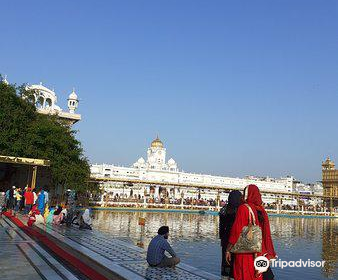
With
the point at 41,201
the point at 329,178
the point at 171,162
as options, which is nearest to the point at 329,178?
the point at 329,178

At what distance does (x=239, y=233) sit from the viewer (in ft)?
12.9

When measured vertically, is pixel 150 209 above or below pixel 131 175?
below

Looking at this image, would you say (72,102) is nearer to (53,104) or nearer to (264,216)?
(53,104)

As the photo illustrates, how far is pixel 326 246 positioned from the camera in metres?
16.4

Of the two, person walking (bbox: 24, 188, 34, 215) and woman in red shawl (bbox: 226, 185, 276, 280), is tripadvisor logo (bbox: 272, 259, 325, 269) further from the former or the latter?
person walking (bbox: 24, 188, 34, 215)

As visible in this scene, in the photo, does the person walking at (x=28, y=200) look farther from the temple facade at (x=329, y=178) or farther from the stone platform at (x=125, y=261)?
the temple facade at (x=329, y=178)

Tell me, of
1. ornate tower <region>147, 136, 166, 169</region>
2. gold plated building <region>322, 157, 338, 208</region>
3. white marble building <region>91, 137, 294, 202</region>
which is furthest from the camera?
ornate tower <region>147, 136, 166, 169</region>

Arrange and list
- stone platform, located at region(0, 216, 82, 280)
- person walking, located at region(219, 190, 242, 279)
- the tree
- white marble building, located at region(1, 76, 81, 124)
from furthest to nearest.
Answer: white marble building, located at region(1, 76, 81, 124) < the tree < stone platform, located at region(0, 216, 82, 280) < person walking, located at region(219, 190, 242, 279)

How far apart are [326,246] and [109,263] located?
498 inches

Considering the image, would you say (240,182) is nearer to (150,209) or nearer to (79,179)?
(150,209)

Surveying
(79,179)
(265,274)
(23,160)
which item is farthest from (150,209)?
(265,274)

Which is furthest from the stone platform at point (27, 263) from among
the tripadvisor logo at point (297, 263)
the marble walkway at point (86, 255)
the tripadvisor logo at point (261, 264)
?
the tripadvisor logo at point (297, 263)

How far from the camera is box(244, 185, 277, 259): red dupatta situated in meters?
3.98

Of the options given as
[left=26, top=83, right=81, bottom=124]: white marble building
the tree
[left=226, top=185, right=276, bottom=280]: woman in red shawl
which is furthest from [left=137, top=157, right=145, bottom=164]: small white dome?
[left=226, top=185, right=276, bottom=280]: woman in red shawl
